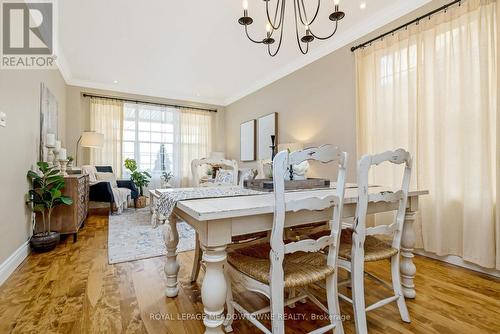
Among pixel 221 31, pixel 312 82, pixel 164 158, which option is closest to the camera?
pixel 221 31

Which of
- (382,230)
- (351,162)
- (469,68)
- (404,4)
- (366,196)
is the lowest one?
(382,230)

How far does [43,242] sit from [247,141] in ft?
12.5

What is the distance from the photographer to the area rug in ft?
8.09

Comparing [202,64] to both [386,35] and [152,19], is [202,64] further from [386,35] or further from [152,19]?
[386,35]

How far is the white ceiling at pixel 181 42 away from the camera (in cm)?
263

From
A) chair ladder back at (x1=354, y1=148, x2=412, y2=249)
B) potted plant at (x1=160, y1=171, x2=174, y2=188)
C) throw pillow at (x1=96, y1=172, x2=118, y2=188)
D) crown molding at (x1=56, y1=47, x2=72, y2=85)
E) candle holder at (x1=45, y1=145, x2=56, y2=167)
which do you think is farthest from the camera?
potted plant at (x1=160, y1=171, x2=174, y2=188)

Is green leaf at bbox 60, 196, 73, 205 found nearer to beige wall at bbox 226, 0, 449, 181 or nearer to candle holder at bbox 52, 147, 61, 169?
candle holder at bbox 52, 147, 61, 169

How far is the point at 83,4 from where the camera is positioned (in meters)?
2.54

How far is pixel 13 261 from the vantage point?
6.82 feet

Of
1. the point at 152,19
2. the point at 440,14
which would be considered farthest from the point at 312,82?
the point at 152,19

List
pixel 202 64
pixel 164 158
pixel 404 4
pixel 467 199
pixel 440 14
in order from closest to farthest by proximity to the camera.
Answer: pixel 467 199
pixel 440 14
pixel 404 4
pixel 202 64
pixel 164 158

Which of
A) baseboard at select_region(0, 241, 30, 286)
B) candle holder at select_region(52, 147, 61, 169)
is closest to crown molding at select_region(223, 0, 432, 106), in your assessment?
candle holder at select_region(52, 147, 61, 169)

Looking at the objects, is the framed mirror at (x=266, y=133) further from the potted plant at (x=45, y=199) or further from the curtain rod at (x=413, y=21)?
the potted plant at (x=45, y=199)

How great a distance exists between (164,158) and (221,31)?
11.8 feet
